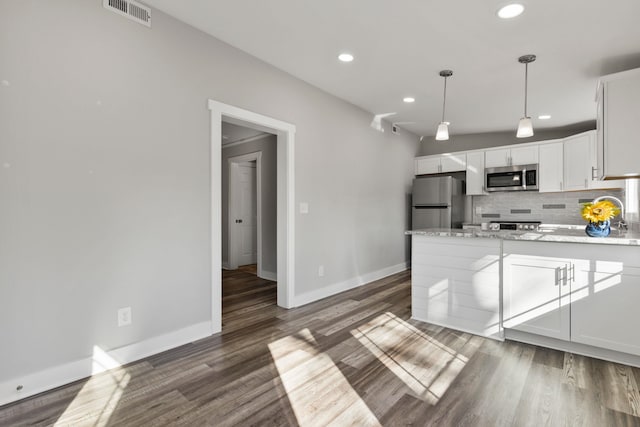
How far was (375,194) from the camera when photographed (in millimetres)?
5023

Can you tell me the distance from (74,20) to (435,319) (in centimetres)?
363

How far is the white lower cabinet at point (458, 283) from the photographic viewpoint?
2.81m

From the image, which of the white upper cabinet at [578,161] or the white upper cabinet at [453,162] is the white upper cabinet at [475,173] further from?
the white upper cabinet at [578,161]

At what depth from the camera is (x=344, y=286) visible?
14.4ft

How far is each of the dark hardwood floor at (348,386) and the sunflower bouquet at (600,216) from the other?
96 cm

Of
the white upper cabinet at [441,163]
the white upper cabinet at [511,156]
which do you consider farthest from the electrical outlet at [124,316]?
the white upper cabinet at [511,156]

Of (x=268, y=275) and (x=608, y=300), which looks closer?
(x=608, y=300)

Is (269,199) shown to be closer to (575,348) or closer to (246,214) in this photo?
(246,214)

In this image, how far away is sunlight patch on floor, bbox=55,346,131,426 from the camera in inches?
67.2

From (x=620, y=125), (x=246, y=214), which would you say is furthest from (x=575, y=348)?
(x=246, y=214)

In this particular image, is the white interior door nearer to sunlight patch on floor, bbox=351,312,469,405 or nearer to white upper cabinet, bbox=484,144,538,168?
sunlight patch on floor, bbox=351,312,469,405

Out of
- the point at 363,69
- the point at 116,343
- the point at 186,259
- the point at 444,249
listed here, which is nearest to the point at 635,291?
the point at 444,249

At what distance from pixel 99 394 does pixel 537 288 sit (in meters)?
3.14

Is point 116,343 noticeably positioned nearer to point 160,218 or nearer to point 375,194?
point 160,218
